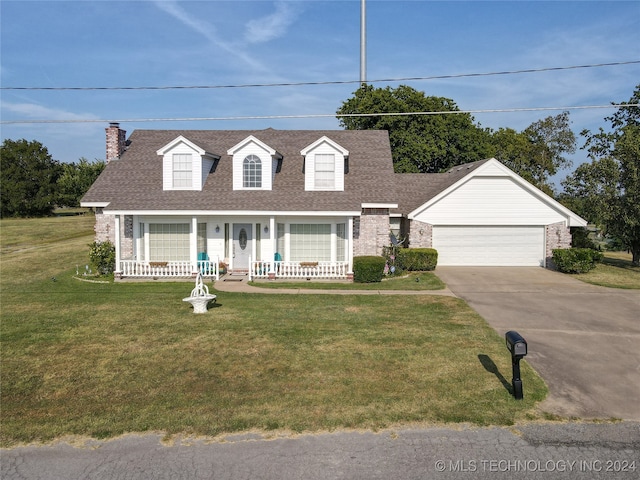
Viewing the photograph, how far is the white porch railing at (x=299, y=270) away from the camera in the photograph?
20.7 metres

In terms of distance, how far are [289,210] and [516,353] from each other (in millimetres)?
13784

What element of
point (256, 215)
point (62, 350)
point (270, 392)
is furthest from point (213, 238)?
point (270, 392)

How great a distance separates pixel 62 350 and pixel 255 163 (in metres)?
13.1

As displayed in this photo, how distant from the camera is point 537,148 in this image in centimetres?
5075

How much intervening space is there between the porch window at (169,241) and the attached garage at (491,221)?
1114 centimetres

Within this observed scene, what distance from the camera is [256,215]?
20859 mm

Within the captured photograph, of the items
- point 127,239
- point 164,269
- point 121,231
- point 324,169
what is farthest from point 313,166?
point 121,231

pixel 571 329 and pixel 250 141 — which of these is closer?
pixel 571 329

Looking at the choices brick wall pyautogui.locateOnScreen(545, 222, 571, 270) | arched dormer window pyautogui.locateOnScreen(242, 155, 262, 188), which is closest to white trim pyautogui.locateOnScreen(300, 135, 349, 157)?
arched dormer window pyautogui.locateOnScreen(242, 155, 262, 188)

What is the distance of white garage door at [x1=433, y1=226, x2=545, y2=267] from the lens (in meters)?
24.4

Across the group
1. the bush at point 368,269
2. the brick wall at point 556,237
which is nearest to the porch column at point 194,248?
the bush at point 368,269

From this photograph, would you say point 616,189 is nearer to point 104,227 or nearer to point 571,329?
point 571,329

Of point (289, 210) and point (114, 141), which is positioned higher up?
point (114, 141)

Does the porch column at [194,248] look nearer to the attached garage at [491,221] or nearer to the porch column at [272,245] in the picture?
the porch column at [272,245]
